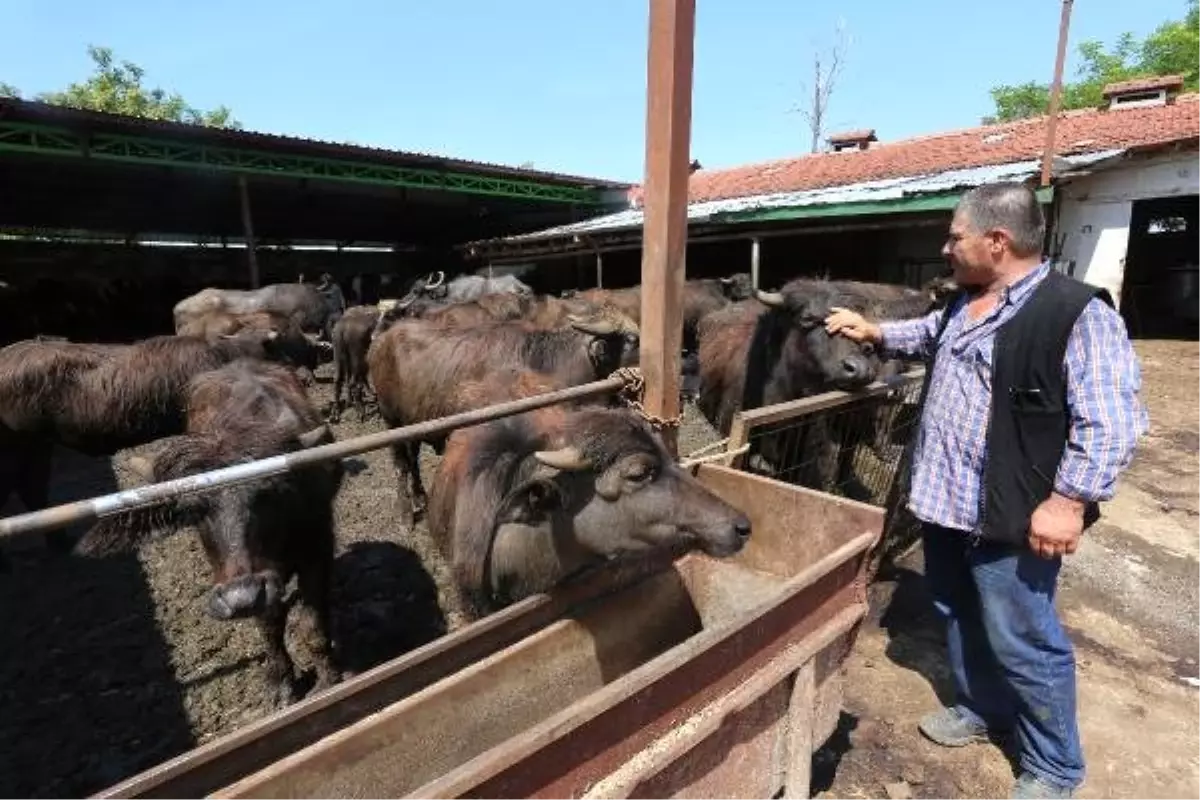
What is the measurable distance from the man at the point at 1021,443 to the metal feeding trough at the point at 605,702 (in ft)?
1.58

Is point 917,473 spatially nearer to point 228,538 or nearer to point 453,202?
point 228,538

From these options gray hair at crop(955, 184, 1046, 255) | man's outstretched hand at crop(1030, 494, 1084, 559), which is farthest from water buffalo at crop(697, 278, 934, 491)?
man's outstretched hand at crop(1030, 494, 1084, 559)

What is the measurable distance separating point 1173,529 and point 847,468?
3.00 m

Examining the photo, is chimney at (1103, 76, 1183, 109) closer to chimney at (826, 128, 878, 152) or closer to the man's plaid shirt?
chimney at (826, 128, 878, 152)

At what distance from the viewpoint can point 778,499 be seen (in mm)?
3154

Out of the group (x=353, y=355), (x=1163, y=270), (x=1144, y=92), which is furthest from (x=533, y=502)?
(x=1144, y=92)

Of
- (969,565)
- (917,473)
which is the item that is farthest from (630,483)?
(969,565)

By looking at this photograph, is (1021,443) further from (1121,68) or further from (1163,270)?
(1121,68)

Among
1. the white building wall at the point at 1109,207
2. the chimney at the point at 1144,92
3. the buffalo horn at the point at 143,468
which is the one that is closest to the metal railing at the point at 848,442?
the buffalo horn at the point at 143,468

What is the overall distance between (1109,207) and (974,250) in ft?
41.3

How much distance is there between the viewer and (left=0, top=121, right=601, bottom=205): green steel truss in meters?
10.9

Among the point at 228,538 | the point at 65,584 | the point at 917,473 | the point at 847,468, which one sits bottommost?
the point at 65,584

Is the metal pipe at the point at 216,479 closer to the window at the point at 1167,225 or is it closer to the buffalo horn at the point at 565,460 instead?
the buffalo horn at the point at 565,460

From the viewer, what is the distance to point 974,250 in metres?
2.74
